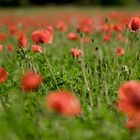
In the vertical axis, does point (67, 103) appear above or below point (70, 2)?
above

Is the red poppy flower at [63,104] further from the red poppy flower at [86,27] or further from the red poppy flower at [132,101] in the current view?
the red poppy flower at [86,27]

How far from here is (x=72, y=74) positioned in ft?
19.9

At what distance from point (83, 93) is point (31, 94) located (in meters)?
0.46

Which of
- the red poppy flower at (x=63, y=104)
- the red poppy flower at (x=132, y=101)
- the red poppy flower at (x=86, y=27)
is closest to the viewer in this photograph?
the red poppy flower at (x=63, y=104)

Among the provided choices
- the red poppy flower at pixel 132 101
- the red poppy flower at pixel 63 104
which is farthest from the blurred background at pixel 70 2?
the red poppy flower at pixel 63 104

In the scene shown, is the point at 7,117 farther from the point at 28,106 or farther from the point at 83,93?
the point at 83,93

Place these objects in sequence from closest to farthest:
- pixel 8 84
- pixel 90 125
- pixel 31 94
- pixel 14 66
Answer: pixel 90 125
pixel 31 94
pixel 8 84
pixel 14 66

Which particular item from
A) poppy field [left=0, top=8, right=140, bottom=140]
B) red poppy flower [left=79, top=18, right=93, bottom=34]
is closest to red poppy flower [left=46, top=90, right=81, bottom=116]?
poppy field [left=0, top=8, right=140, bottom=140]

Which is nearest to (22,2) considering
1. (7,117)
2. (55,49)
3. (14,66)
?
(55,49)

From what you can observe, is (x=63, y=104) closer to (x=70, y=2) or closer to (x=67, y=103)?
(x=67, y=103)

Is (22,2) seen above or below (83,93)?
below

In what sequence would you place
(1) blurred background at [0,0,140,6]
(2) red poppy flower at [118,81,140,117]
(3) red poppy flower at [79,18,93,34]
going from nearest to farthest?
(2) red poppy flower at [118,81,140,117], (3) red poppy flower at [79,18,93,34], (1) blurred background at [0,0,140,6]

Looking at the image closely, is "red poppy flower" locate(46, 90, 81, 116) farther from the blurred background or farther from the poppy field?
the blurred background

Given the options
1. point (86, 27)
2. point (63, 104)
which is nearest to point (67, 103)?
point (63, 104)
